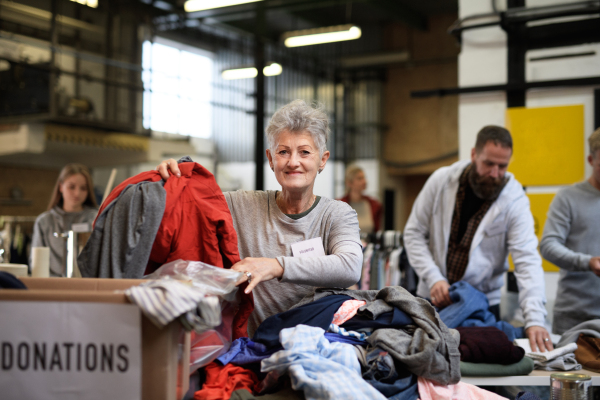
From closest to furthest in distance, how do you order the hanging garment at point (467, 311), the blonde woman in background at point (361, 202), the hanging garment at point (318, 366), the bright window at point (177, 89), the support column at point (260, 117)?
the hanging garment at point (318, 366), the hanging garment at point (467, 311), the support column at point (260, 117), the blonde woman in background at point (361, 202), the bright window at point (177, 89)

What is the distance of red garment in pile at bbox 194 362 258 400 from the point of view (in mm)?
1349

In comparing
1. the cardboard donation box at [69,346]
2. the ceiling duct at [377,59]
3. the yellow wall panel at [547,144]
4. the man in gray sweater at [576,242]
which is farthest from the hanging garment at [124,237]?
the ceiling duct at [377,59]

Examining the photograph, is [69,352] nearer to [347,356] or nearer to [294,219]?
[347,356]

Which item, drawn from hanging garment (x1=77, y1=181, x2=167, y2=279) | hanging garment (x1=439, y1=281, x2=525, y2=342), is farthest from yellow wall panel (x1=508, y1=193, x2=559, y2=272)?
hanging garment (x1=77, y1=181, x2=167, y2=279)

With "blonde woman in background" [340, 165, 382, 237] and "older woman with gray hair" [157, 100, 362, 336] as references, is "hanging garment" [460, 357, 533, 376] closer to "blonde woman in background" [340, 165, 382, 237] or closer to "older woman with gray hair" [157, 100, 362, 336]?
"older woman with gray hair" [157, 100, 362, 336]

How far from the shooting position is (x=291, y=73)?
47.2 feet

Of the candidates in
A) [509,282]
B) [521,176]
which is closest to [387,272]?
[509,282]

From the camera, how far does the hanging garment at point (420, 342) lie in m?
1.43

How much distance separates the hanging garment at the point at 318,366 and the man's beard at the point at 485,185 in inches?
70.5

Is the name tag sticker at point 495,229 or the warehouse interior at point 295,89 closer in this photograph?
the name tag sticker at point 495,229

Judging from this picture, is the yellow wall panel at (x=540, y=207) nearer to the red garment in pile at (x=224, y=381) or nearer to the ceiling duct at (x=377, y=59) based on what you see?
the red garment in pile at (x=224, y=381)

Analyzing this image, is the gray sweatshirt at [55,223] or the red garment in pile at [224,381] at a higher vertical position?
the gray sweatshirt at [55,223]

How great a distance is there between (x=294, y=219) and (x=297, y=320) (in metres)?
0.43

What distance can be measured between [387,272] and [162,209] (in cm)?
375
